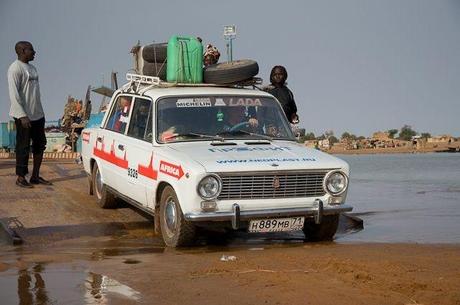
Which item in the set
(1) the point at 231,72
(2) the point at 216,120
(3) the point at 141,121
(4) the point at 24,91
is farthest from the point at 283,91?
(4) the point at 24,91

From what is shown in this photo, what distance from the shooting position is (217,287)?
17.5 feet

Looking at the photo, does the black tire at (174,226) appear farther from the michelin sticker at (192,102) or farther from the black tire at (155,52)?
the black tire at (155,52)

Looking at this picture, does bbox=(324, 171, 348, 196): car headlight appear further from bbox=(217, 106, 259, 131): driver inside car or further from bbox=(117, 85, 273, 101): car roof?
bbox=(117, 85, 273, 101): car roof

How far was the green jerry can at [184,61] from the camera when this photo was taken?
9266mm

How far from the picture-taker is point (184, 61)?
30.4ft

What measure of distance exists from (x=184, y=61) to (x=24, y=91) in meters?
2.40

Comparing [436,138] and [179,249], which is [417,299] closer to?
[179,249]

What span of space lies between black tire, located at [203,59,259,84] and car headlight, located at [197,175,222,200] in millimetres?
2497

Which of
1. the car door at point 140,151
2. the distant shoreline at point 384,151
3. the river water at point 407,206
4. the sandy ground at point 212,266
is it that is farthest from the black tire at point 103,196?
the distant shoreline at point 384,151

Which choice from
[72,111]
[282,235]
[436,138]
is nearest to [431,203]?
[282,235]

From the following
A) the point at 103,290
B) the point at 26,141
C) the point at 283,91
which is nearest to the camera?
the point at 103,290

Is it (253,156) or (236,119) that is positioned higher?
(236,119)

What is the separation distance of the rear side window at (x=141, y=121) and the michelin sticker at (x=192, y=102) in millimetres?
388

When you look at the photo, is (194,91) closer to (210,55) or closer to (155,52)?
(155,52)
